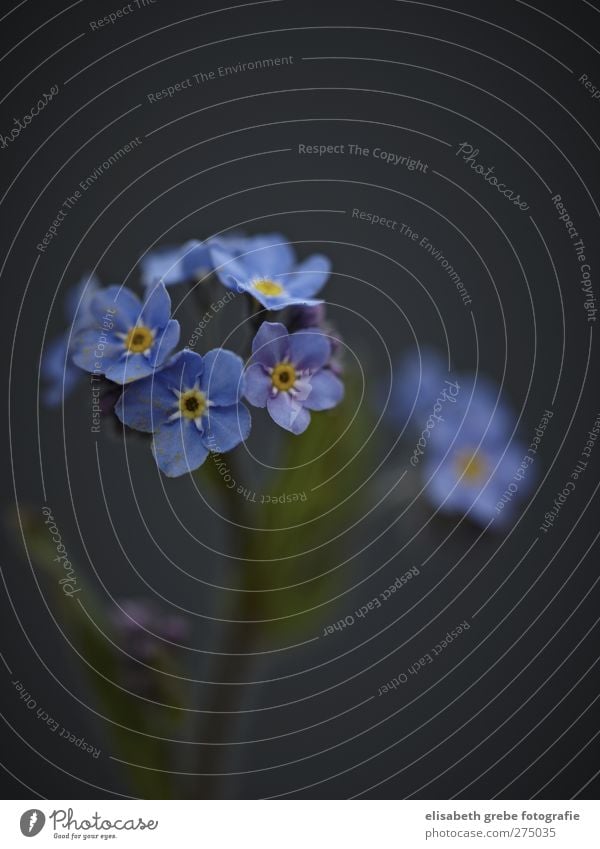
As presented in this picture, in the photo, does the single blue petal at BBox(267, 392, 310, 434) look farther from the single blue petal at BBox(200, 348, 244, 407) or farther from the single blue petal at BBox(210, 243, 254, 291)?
the single blue petal at BBox(210, 243, 254, 291)

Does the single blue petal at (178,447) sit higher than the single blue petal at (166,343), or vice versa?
the single blue petal at (166,343)

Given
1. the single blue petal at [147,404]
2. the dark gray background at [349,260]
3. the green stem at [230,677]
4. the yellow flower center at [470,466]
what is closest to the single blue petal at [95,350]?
the single blue petal at [147,404]

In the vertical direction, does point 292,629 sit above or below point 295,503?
below

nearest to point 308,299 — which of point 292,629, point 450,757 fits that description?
point 292,629

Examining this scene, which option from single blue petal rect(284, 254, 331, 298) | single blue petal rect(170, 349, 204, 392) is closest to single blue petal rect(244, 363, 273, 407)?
single blue petal rect(170, 349, 204, 392)

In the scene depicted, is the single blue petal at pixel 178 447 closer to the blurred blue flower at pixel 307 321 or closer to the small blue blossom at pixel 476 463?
the blurred blue flower at pixel 307 321
